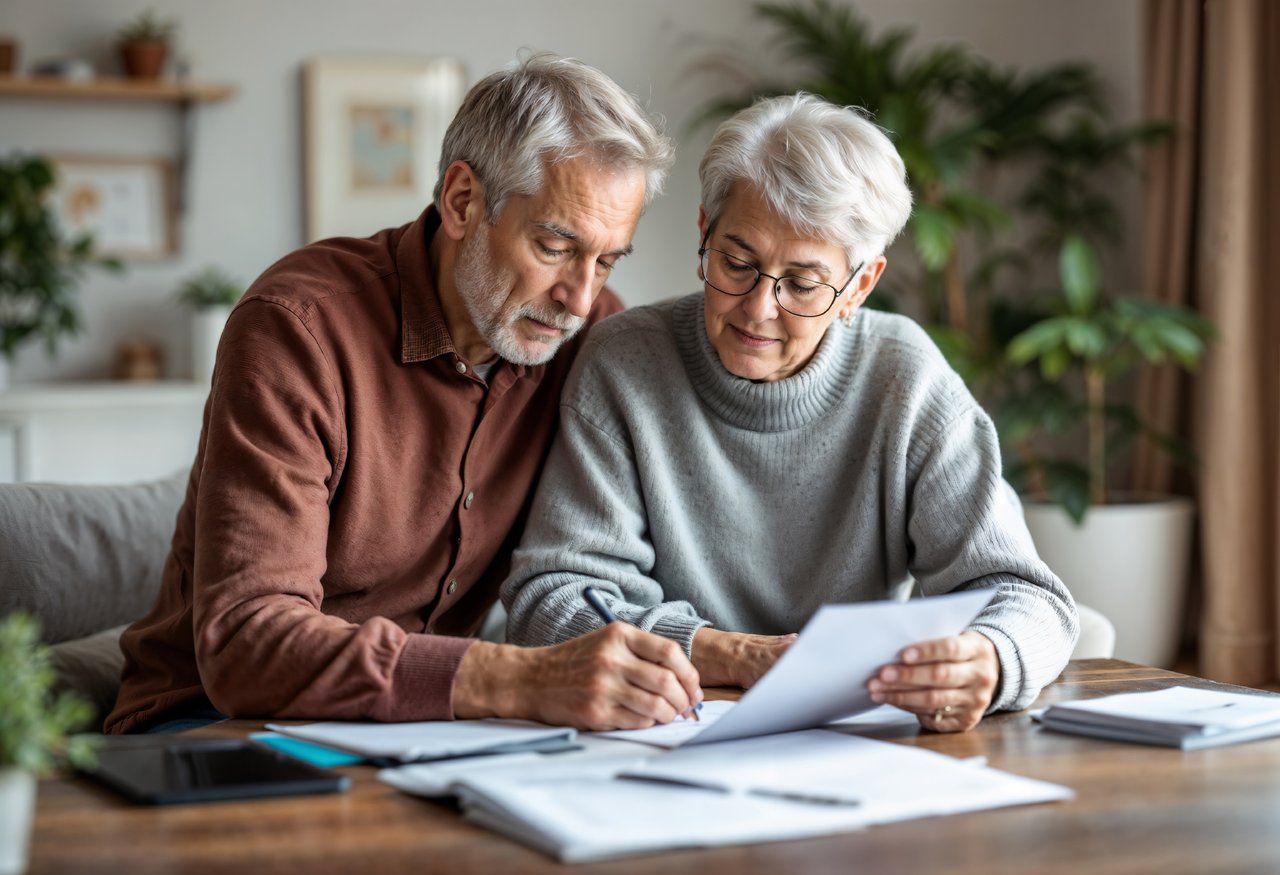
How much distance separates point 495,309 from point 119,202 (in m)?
3.31

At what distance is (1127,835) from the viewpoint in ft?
3.29

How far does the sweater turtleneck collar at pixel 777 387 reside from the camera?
1.79m

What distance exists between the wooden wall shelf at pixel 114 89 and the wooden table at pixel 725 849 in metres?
3.73

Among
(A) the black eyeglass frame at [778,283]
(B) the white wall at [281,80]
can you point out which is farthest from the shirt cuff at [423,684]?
(B) the white wall at [281,80]

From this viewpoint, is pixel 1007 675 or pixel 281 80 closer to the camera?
pixel 1007 675

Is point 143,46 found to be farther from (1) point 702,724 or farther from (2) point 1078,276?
(1) point 702,724

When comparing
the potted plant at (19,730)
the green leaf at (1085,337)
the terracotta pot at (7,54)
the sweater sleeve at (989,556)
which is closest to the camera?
the potted plant at (19,730)

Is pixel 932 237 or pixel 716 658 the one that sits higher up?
pixel 932 237

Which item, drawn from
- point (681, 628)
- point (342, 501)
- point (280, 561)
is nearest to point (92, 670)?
point (342, 501)

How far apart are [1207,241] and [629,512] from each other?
295 centimetres

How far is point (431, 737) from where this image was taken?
125cm

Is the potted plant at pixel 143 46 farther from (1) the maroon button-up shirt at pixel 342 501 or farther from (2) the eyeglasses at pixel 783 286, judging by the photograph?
(2) the eyeglasses at pixel 783 286

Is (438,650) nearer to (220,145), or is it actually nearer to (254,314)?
(254,314)

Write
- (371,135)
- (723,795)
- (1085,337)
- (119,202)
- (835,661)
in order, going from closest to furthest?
(723,795), (835,661), (1085,337), (119,202), (371,135)
